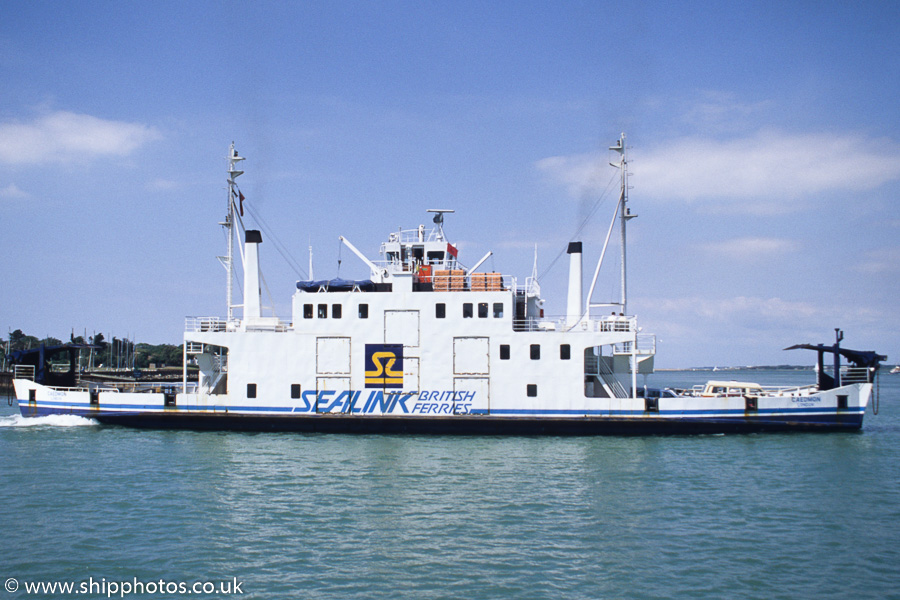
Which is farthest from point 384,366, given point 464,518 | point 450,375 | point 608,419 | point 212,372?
point 464,518

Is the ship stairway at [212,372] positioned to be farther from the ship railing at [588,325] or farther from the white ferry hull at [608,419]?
the ship railing at [588,325]

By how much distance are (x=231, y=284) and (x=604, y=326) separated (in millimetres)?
14099

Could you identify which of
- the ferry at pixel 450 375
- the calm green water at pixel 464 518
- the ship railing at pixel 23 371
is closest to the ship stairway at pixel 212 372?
the ferry at pixel 450 375

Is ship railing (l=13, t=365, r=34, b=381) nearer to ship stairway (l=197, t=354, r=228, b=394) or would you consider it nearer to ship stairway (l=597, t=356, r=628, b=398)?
ship stairway (l=197, t=354, r=228, b=394)

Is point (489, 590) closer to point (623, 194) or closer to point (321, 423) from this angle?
point (321, 423)

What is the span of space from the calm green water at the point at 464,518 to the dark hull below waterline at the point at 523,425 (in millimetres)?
1251

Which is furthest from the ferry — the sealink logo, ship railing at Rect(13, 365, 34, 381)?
ship railing at Rect(13, 365, 34, 381)

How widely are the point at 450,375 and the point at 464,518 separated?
10128mm

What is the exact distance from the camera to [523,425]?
74.1 feet

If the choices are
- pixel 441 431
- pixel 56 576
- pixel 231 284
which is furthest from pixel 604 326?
pixel 56 576

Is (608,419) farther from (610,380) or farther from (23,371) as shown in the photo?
(23,371)

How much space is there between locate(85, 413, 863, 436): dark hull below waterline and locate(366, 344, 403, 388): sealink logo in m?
1.29

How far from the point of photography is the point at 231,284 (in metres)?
25.6

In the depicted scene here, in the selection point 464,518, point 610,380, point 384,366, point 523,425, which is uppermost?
point 384,366
